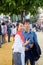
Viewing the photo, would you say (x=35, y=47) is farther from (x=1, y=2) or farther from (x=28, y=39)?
(x=1, y=2)

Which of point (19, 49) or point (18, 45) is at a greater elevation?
point (18, 45)

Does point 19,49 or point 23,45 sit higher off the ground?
point 23,45

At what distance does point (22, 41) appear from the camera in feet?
29.8

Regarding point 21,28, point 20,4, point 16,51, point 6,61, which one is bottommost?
point 6,61

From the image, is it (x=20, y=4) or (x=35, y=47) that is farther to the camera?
(x=20, y=4)

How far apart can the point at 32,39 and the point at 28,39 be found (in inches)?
5.7

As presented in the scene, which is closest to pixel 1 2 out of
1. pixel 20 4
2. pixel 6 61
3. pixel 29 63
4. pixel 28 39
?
pixel 20 4

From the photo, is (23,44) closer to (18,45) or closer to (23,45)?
(23,45)

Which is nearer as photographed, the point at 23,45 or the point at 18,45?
the point at 18,45

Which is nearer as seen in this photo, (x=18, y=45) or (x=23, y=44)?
(x=18, y=45)

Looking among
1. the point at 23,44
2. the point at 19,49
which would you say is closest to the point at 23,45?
the point at 23,44

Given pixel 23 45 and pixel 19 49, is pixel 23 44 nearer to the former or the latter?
pixel 23 45

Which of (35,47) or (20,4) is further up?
(20,4)

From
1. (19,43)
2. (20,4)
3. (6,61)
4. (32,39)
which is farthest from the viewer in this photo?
(6,61)
